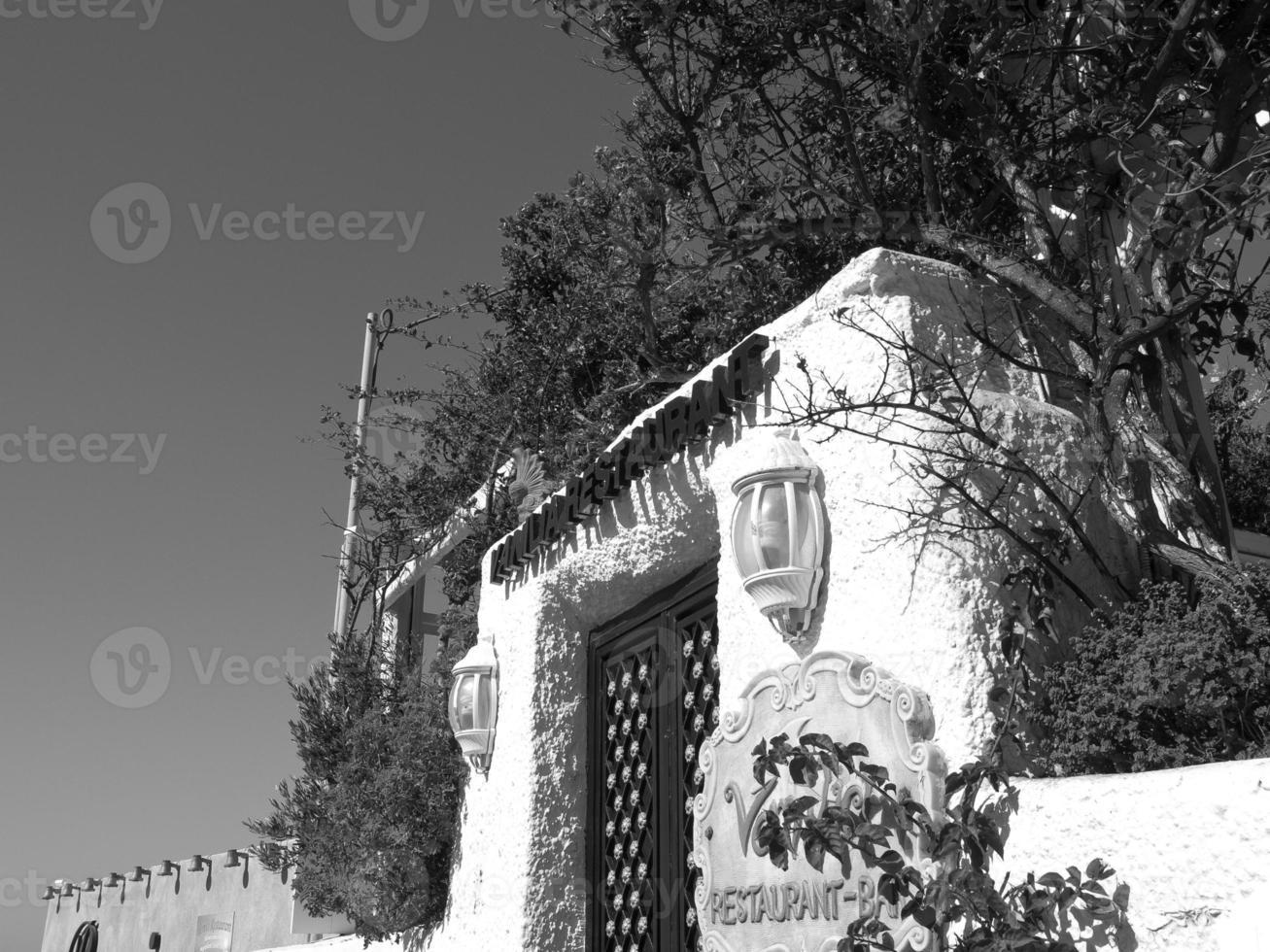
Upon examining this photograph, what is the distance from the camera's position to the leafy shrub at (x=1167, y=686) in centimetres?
304

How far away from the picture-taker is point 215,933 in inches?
501

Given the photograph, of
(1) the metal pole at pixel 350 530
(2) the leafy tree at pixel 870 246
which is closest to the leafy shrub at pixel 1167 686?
(2) the leafy tree at pixel 870 246

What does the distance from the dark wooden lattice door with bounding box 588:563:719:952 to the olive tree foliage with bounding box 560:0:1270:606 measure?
6.25 feet

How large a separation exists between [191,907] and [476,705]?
894 cm

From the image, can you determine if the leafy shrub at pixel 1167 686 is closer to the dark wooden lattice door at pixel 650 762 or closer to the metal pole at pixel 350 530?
the dark wooden lattice door at pixel 650 762

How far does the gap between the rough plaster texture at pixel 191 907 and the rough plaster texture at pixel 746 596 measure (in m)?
4.83

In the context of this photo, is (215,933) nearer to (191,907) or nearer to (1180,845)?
(191,907)

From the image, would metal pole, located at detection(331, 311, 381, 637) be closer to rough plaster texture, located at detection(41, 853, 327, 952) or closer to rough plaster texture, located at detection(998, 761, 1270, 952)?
rough plaster texture, located at detection(41, 853, 327, 952)

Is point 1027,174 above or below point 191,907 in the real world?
above

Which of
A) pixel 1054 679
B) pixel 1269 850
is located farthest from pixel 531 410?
pixel 1269 850

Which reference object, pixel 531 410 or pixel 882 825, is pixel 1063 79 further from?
pixel 531 410

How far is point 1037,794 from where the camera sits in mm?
3172

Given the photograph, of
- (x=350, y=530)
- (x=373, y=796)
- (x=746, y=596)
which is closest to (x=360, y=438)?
(x=350, y=530)

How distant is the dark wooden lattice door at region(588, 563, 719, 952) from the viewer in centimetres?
584
